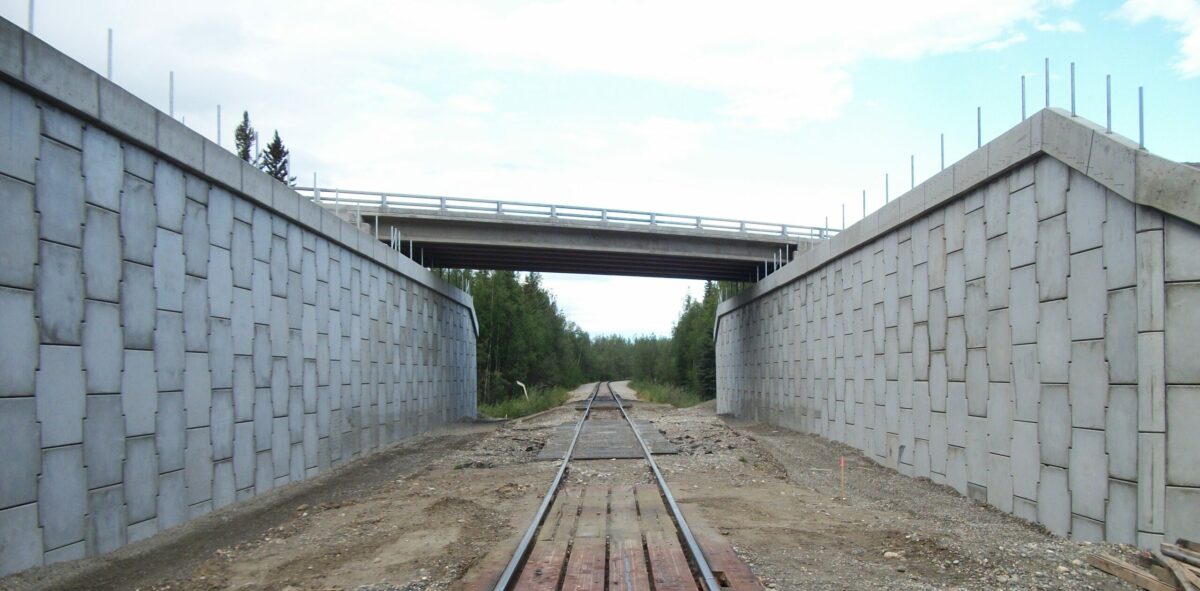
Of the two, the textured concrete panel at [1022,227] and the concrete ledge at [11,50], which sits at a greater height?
the concrete ledge at [11,50]

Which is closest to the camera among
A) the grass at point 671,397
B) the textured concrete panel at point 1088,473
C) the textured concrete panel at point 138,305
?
the textured concrete panel at point 1088,473

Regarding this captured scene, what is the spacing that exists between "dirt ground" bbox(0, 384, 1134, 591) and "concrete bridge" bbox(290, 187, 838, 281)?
13.7 meters

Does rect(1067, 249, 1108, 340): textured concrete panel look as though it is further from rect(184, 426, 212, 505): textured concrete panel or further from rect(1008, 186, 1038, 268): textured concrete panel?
rect(184, 426, 212, 505): textured concrete panel

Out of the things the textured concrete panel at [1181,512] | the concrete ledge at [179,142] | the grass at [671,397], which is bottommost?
the grass at [671,397]

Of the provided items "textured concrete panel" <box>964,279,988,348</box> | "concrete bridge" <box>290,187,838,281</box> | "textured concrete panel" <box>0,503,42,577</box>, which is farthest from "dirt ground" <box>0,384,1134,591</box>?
"concrete bridge" <box>290,187,838,281</box>

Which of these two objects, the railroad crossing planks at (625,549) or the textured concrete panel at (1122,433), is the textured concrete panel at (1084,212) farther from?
the railroad crossing planks at (625,549)

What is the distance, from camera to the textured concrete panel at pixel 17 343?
7047mm

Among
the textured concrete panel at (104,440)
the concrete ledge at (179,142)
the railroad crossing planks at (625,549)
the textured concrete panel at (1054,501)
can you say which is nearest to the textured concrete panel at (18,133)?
the concrete ledge at (179,142)

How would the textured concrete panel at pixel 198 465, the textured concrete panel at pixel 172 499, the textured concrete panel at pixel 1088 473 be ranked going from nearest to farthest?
1. the textured concrete panel at pixel 1088 473
2. the textured concrete panel at pixel 172 499
3. the textured concrete panel at pixel 198 465

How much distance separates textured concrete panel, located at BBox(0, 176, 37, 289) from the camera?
7.13 m

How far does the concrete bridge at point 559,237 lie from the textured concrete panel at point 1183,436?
21.7 m

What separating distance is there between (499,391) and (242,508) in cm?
4589

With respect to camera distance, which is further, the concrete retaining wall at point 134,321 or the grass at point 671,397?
the grass at point 671,397

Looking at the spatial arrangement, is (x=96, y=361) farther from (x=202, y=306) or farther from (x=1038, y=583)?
(x=1038, y=583)
